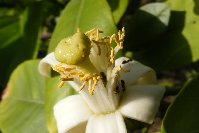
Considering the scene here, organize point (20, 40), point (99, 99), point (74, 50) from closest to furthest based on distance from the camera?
point (74, 50)
point (99, 99)
point (20, 40)

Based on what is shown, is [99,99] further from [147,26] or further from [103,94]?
[147,26]

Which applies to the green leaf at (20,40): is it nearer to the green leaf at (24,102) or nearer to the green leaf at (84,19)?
the green leaf at (24,102)

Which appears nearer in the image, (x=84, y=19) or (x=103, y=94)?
(x=103, y=94)

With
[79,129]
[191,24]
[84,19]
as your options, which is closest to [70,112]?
[79,129]

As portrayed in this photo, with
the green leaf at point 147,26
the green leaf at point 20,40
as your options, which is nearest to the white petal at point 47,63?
the green leaf at point 147,26

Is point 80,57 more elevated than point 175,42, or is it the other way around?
point 80,57

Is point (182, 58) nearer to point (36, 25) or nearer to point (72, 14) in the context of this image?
point (72, 14)

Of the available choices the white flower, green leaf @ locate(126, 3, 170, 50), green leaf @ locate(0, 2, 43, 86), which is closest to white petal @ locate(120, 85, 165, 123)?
the white flower
